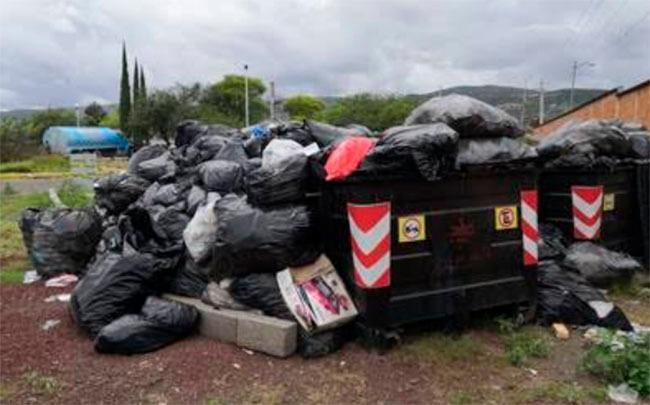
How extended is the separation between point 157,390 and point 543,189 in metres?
3.89

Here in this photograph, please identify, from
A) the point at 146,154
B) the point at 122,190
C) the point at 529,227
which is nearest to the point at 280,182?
the point at 529,227

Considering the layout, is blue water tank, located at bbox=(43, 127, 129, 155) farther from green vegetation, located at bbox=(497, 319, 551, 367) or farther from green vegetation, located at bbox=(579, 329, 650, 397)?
green vegetation, located at bbox=(579, 329, 650, 397)

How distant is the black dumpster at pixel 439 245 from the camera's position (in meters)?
4.04

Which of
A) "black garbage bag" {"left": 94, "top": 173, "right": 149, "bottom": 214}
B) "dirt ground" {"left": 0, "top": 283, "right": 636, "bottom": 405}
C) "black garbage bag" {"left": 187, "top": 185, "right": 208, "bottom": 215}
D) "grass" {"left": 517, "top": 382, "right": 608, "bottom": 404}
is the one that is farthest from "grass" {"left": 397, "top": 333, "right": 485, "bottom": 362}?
"black garbage bag" {"left": 94, "top": 173, "right": 149, "bottom": 214}

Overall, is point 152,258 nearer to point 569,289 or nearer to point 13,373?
point 13,373

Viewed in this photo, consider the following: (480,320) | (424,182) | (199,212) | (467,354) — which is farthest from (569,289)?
(199,212)

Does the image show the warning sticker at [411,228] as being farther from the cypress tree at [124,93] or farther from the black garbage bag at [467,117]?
the cypress tree at [124,93]

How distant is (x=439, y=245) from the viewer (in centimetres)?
418

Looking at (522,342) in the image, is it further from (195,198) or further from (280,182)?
(195,198)

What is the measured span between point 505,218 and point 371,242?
1062 millimetres

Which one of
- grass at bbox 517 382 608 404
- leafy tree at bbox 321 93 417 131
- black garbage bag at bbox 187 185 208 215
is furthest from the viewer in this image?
leafy tree at bbox 321 93 417 131

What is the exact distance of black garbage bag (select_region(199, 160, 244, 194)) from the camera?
17.3 ft

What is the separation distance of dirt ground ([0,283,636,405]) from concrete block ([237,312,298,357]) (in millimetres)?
64

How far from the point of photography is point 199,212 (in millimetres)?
4812
